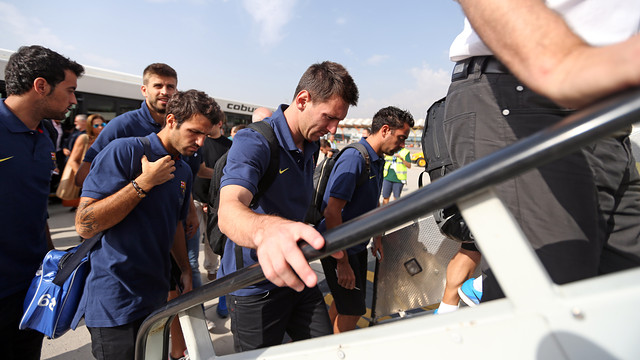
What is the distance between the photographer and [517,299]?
57cm

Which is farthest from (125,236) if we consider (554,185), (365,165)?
(554,185)

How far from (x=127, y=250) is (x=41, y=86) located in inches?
49.6

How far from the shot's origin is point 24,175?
1.89m

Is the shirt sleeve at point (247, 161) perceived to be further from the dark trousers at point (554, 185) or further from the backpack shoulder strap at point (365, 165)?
the backpack shoulder strap at point (365, 165)

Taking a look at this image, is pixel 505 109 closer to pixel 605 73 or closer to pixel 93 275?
pixel 605 73

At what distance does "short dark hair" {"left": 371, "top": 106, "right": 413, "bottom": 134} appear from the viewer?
3262 millimetres

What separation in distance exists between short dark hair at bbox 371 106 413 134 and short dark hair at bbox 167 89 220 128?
65.1 inches

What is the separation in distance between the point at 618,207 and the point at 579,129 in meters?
0.85

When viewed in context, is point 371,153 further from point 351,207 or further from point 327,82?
point 327,82

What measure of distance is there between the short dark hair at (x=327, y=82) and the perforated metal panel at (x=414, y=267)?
165 centimetres

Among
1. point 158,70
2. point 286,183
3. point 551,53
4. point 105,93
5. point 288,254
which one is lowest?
point 288,254

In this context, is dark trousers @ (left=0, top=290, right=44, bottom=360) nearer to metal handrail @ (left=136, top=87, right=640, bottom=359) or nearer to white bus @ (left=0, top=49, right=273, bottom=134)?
metal handrail @ (left=136, top=87, right=640, bottom=359)

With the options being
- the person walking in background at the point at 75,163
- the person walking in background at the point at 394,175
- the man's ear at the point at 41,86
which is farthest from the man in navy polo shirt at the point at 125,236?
the person walking in background at the point at 394,175

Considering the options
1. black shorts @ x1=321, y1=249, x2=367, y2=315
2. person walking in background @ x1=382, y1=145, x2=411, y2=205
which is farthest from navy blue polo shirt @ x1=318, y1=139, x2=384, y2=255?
person walking in background @ x1=382, y1=145, x2=411, y2=205
